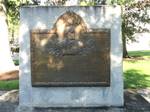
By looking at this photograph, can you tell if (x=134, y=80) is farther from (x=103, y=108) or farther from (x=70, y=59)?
Result: (x=70, y=59)

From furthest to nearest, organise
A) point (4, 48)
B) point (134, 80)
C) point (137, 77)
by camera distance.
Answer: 1. point (4, 48)
2. point (137, 77)
3. point (134, 80)

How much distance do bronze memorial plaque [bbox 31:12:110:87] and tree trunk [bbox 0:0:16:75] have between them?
9614 mm

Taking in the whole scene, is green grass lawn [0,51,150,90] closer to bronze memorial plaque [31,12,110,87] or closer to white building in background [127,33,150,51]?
bronze memorial plaque [31,12,110,87]

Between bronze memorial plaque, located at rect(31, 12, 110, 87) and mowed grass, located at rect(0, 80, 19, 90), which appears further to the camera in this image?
mowed grass, located at rect(0, 80, 19, 90)

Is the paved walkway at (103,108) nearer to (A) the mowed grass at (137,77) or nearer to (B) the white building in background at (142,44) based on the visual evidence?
(A) the mowed grass at (137,77)

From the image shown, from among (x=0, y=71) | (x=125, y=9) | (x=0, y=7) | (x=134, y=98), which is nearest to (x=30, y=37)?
(x=134, y=98)

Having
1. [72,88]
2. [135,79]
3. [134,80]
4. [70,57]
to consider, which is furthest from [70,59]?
[135,79]

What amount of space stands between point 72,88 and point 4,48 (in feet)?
36.1

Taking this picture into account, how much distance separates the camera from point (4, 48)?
A: 22.6 m

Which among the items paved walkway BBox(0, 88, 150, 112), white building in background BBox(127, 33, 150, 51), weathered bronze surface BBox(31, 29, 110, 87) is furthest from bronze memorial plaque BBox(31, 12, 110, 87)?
white building in background BBox(127, 33, 150, 51)

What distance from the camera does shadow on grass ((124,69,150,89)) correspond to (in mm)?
17109

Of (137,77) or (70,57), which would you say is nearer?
(70,57)

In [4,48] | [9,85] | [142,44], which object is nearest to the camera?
[9,85]

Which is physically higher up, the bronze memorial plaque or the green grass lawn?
the bronze memorial plaque
